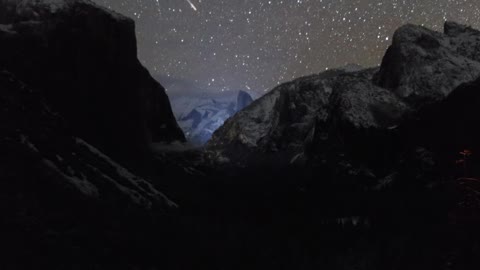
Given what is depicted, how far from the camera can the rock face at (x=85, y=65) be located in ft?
207

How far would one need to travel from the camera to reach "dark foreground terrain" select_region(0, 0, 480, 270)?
35688 mm

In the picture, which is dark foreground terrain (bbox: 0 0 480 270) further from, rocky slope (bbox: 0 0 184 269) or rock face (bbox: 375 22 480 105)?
rock face (bbox: 375 22 480 105)

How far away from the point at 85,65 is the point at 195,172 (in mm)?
31073

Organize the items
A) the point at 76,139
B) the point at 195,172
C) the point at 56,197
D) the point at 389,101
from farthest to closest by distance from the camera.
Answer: the point at 389,101 < the point at 195,172 < the point at 76,139 < the point at 56,197

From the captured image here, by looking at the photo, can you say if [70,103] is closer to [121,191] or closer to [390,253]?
[121,191]

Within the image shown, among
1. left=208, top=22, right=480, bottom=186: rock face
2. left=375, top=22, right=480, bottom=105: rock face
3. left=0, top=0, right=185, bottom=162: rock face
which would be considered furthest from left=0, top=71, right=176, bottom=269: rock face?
left=375, top=22, right=480, bottom=105: rock face

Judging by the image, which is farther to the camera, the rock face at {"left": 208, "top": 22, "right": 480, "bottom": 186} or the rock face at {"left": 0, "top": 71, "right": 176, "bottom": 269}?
the rock face at {"left": 208, "top": 22, "right": 480, "bottom": 186}

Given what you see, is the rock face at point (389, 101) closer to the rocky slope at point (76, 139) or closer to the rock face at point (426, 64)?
the rock face at point (426, 64)

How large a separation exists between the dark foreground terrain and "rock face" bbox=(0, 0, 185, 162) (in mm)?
260

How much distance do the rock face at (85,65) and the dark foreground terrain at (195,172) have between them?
26 cm

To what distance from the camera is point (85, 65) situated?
74.8m

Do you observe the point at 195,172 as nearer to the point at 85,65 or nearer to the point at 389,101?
the point at 85,65

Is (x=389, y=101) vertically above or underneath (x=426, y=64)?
underneath

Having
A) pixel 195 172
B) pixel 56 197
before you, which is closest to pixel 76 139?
pixel 56 197
